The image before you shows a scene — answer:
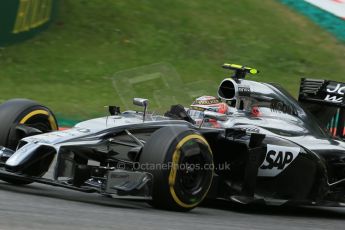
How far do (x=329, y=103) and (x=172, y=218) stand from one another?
10.3 ft

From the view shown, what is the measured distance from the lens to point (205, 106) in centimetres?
812

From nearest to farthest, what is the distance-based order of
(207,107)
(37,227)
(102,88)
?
(37,227), (207,107), (102,88)

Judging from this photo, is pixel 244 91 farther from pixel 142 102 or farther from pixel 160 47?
pixel 160 47

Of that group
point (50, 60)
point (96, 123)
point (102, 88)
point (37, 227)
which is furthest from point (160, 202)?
point (50, 60)

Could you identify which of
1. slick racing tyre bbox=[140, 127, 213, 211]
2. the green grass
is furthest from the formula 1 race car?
the green grass

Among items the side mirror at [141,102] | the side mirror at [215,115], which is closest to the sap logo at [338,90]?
the side mirror at [215,115]

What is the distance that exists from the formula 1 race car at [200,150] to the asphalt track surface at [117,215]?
0.17 metres

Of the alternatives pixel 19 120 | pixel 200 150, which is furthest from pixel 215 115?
pixel 19 120

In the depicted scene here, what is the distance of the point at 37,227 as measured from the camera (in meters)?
5.17

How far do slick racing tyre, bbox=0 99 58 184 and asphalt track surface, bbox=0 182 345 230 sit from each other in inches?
17.8

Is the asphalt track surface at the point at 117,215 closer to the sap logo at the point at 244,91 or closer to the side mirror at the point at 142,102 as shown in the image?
the side mirror at the point at 142,102

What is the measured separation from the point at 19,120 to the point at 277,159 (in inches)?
99.9

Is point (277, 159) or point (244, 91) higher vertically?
point (244, 91)

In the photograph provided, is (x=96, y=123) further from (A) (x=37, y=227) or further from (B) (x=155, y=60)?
(B) (x=155, y=60)
